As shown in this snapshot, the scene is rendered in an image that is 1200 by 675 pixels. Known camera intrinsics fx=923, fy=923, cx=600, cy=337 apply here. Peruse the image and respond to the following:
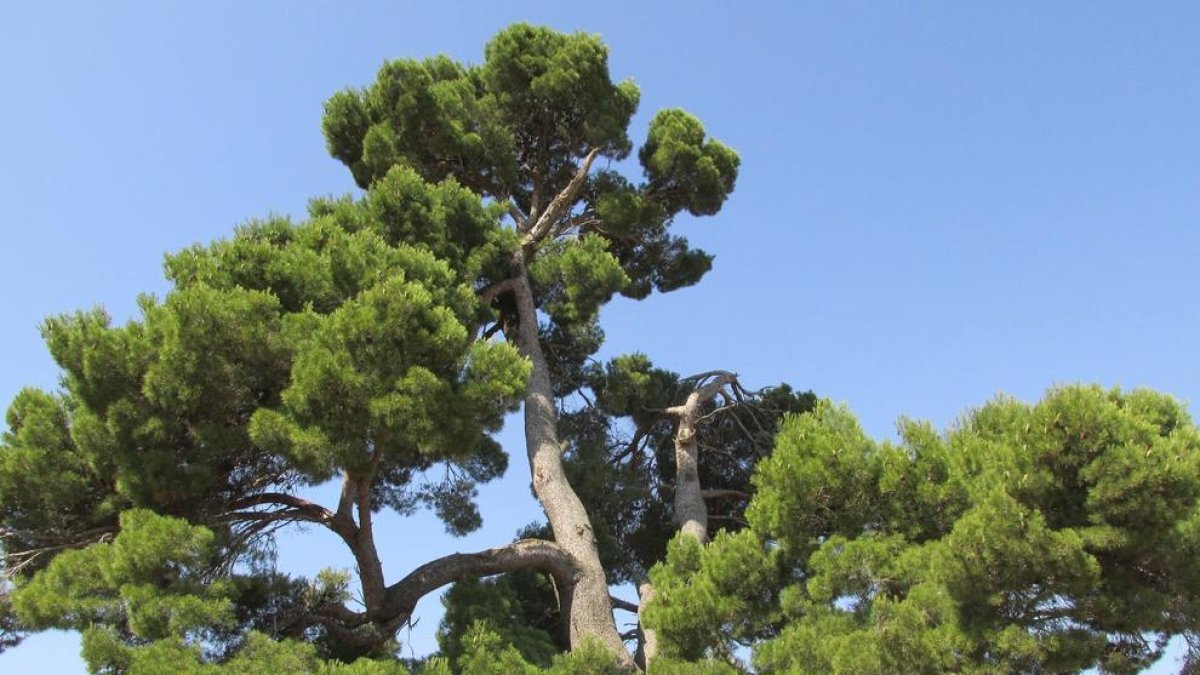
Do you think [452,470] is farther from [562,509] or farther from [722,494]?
[722,494]

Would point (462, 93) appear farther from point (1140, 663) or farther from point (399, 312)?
point (1140, 663)

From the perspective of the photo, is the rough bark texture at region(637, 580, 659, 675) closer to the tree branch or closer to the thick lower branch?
the thick lower branch

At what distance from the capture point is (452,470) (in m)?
9.59

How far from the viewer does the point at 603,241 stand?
9.81 meters

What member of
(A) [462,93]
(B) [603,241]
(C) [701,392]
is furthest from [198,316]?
(C) [701,392]

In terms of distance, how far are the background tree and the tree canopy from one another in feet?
0.05

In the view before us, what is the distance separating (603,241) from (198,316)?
173 inches

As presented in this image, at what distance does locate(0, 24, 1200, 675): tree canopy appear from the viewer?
5.38 metres

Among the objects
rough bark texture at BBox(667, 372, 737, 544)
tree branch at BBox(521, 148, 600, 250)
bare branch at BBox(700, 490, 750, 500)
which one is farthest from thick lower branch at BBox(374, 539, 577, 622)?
tree branch at BBox(521, 148, 600, 250)

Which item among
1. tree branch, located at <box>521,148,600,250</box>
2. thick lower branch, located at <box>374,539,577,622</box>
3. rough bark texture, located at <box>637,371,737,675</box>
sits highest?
tree branch, located at <box>521,148,600,250</box>

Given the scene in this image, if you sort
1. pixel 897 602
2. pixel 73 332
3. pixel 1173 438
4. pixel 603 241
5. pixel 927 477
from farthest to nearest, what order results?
pixel 603 241, pixel 73 332, pixel 927 477, pixel 897 602, pixel 1173 438

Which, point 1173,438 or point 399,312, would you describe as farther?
point 399,312

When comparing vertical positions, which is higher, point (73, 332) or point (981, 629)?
point (73, 332)

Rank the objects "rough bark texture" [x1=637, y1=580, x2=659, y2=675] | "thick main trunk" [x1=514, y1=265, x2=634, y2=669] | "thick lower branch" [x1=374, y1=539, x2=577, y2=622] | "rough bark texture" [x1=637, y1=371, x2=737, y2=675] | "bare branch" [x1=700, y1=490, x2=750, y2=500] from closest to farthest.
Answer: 1. "rough bark texture" [x1=637, y1=580, x2=659, y2=675]
2. "thick lower branch" [x1=374, y1=539, x2=577, y2=622]
3. "thick main trunk" [x1=514, y1=265, x2=634, y2=669]
4. "rough bark texture" [x1=637, y1=371, x2=737, y2=675]
5. "bare branch" [x1=700, y1=490, x2=750, y2=500]
